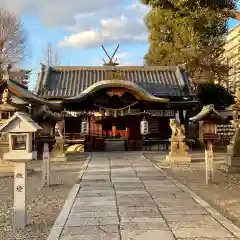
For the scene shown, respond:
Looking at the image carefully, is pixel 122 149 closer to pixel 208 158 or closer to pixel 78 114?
pixel 78 114

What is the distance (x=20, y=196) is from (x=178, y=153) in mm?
12011

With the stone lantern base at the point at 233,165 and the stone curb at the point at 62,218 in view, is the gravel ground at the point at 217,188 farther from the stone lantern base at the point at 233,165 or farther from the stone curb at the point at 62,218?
the stone curb at the point at 62,218

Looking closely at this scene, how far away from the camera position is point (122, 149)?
24672 millimetres

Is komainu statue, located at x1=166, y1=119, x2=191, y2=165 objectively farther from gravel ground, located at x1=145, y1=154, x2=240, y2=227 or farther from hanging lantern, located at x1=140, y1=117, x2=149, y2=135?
hanging lantern, located at x1=140, y1=117, x2=149, y2=135

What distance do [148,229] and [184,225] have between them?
60cm

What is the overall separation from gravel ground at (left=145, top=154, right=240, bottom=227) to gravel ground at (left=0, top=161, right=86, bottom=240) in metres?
3.08

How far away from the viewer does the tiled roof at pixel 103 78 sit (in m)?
24.9

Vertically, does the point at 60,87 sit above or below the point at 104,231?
above

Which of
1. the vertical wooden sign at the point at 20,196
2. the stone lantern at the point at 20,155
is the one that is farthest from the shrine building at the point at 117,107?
the vertical wooden sign at the point at 20,196

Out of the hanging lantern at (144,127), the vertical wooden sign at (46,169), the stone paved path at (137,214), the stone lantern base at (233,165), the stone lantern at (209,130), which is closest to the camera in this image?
the stone paved path at (137,214)

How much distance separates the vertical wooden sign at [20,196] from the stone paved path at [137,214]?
72 centimetres

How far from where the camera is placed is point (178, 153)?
695 inches

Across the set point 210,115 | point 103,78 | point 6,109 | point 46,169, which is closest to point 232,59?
point 103,78

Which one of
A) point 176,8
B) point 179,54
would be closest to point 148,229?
point 176,8
